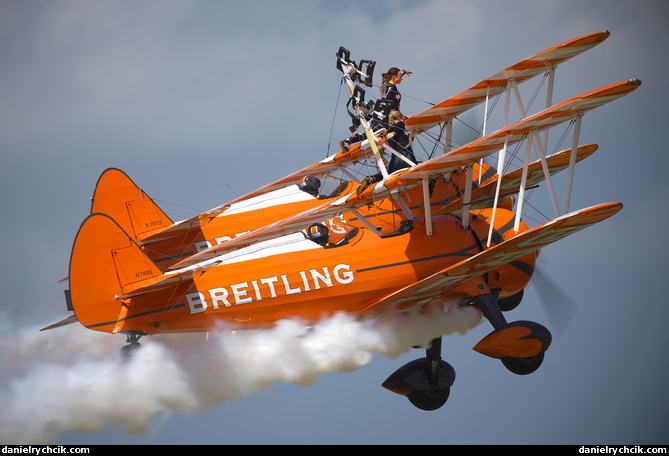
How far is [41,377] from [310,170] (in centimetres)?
726

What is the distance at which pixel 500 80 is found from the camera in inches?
622

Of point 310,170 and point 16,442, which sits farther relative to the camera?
point 310,170

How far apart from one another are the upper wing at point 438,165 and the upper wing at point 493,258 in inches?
55.5

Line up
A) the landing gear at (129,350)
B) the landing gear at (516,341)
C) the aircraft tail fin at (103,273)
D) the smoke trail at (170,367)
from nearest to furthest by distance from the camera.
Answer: the aircraft tail fin at (103,273), the smoke trail at (170,367), the landing gear at (516,341), the landing gear at (129,350)

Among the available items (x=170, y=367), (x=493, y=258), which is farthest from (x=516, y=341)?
(x=170, y=367)

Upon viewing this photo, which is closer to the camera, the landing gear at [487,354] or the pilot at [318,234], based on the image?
the landing gear at [487,354]

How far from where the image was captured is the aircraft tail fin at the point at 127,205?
1603cm

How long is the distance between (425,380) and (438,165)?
3862 mm

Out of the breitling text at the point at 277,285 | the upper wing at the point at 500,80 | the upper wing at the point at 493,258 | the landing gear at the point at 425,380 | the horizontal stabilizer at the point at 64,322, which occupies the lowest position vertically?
the landing gear at the point at 425,380

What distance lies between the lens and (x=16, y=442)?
38.1 feet

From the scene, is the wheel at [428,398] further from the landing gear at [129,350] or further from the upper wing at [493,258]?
the landing gear at [129,350]

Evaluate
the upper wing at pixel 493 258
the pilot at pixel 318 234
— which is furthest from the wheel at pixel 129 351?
the upper wing at pixel 493 258

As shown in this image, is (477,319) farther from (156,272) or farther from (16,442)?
(16,442)
